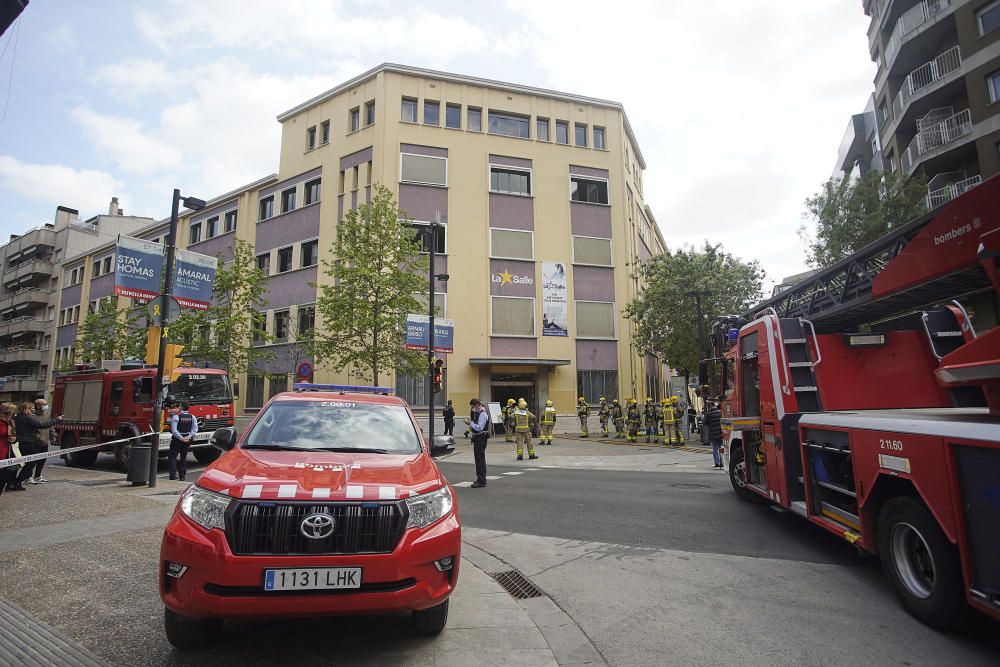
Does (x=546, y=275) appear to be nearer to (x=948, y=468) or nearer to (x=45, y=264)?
(x=948, y=468)

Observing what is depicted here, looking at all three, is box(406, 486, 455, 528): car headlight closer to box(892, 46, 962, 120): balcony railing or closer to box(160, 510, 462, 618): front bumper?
box(160, 510, 462, 618): front bumper

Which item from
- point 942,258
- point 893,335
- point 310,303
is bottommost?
point 893,335

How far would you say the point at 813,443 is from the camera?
5.70m

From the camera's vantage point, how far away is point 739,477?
343 inches

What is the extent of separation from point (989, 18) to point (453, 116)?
22810 millimetres

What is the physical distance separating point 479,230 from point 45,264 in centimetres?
5087

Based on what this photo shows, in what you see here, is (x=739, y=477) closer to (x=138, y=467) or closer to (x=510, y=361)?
(x=138, y=467)

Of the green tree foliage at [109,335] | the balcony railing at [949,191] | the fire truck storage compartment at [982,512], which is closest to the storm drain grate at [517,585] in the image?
the fire truck storage compartment at [982,512]

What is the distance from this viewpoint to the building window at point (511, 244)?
2881 cm

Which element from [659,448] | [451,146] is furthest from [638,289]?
[659,448]

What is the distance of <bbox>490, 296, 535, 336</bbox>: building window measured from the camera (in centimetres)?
2803

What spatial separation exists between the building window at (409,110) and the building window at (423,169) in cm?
211

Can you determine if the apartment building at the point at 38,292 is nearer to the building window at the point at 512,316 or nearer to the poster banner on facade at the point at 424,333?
the building window at the point at 512,316

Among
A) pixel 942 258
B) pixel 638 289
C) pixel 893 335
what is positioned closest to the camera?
pixel 942 258
